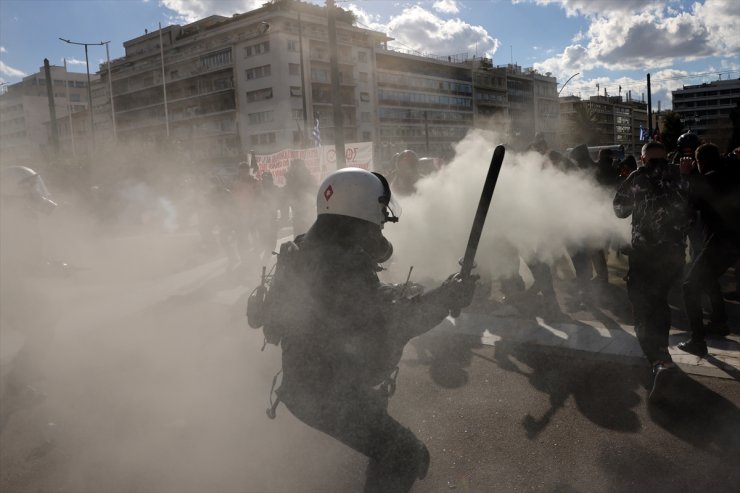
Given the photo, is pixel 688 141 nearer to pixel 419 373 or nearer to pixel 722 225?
pixel 722 225

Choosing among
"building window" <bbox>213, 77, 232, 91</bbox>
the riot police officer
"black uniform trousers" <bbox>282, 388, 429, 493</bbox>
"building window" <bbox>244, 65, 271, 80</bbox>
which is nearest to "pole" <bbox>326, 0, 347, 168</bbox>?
the riot police officer

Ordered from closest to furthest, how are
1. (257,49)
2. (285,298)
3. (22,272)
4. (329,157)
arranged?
(285,298), (22,272), (329,157), (257,49)

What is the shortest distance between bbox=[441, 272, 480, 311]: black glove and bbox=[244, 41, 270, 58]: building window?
176 feet

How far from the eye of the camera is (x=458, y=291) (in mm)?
2539

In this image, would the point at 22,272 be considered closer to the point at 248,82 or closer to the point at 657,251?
the point at 657,251

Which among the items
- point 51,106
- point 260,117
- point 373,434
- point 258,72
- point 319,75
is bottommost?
point 373,434

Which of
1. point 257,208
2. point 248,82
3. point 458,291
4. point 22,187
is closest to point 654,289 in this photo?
point 458,291

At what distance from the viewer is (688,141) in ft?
21.3

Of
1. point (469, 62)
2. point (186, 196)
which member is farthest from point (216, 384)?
point (469, 62)

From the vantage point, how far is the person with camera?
13.6 ft

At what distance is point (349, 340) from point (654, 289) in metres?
2.98

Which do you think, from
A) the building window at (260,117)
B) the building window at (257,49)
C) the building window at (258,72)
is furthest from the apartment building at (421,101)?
the building window at (257,49)

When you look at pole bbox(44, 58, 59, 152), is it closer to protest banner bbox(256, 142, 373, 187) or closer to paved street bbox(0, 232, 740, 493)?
protest banner bbox(256, 142, 373, 187)

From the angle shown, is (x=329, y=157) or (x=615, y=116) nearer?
(x=329, y=157)
